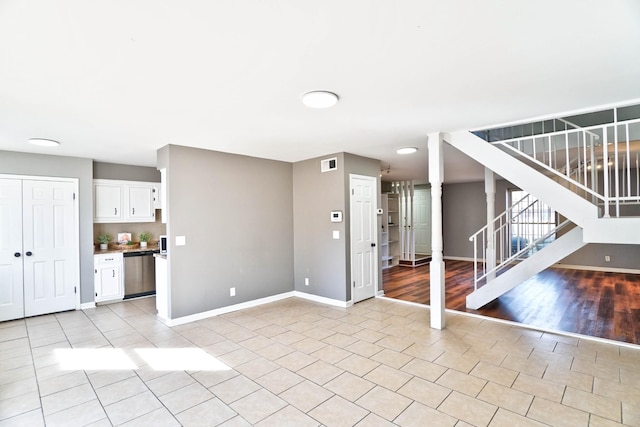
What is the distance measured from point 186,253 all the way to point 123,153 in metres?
1.91

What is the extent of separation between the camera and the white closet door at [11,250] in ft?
14.5

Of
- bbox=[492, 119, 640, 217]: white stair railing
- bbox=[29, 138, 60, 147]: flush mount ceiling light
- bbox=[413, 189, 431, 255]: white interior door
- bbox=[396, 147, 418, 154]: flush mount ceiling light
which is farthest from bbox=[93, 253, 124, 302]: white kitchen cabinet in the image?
bbox=[413, 189, 431, 255]: white interior door

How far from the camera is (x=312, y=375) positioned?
2818mm

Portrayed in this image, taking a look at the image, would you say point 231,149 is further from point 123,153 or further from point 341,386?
point 341,386

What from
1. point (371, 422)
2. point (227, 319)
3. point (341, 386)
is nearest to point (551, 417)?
point (371, 422)

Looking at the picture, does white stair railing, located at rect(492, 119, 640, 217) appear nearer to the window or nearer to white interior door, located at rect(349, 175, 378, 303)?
the window

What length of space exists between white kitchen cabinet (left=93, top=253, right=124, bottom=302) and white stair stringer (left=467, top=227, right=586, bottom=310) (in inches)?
223

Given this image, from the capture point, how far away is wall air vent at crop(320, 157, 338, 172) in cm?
498

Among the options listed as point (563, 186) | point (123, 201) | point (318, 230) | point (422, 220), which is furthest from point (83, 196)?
point (422, 220)

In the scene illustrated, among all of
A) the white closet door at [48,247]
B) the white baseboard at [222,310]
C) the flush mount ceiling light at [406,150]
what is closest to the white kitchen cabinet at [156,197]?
the white closet door at [48,247]

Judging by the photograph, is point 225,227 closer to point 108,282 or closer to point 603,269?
point 108,282

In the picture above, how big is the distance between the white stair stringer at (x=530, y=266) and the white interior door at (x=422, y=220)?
555 cm

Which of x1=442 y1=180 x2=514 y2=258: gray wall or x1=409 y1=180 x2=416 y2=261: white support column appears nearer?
x1=409 y1=180 x2=416 y2=261: white support column

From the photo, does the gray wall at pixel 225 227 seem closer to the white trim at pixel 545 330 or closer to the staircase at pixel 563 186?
the white trim at pixel 545 330
